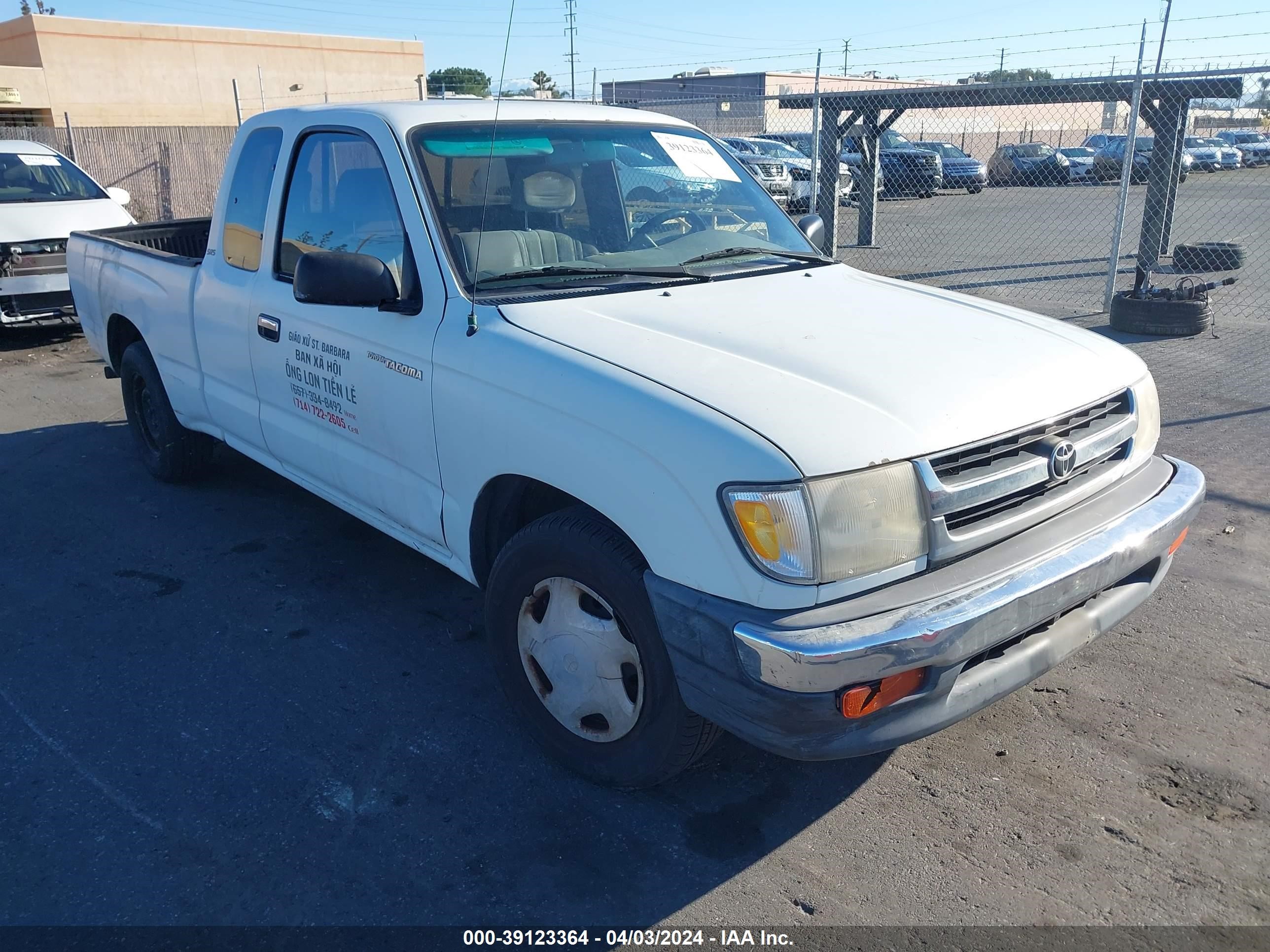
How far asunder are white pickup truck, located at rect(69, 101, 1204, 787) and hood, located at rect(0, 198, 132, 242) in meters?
6.19

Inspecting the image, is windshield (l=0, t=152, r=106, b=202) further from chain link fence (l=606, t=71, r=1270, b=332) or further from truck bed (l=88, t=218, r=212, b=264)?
chain link fence (l=606, t=71, r=1270, b=332)

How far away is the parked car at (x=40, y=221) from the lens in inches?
366

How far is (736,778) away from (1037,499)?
126 cm

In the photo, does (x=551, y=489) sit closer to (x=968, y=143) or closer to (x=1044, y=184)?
(x=1044, y=184)

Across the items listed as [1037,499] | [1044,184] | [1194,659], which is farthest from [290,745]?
[1044,184]

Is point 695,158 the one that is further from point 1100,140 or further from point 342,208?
point 1100,140

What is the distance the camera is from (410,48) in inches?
1523

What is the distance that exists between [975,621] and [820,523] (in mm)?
458

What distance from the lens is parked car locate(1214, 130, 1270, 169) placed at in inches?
1133

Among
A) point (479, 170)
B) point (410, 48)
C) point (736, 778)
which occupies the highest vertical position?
point (410, 48)

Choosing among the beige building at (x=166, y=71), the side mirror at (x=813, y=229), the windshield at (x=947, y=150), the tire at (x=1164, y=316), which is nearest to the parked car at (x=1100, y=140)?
the windshield at (x=947, y=150)

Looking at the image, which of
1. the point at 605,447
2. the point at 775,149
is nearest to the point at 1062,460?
the point at 605,447

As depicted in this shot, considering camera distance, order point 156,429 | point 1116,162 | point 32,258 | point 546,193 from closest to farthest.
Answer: point 546,193
point 156,429
point 32,258
point 1116,162

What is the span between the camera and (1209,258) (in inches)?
442
